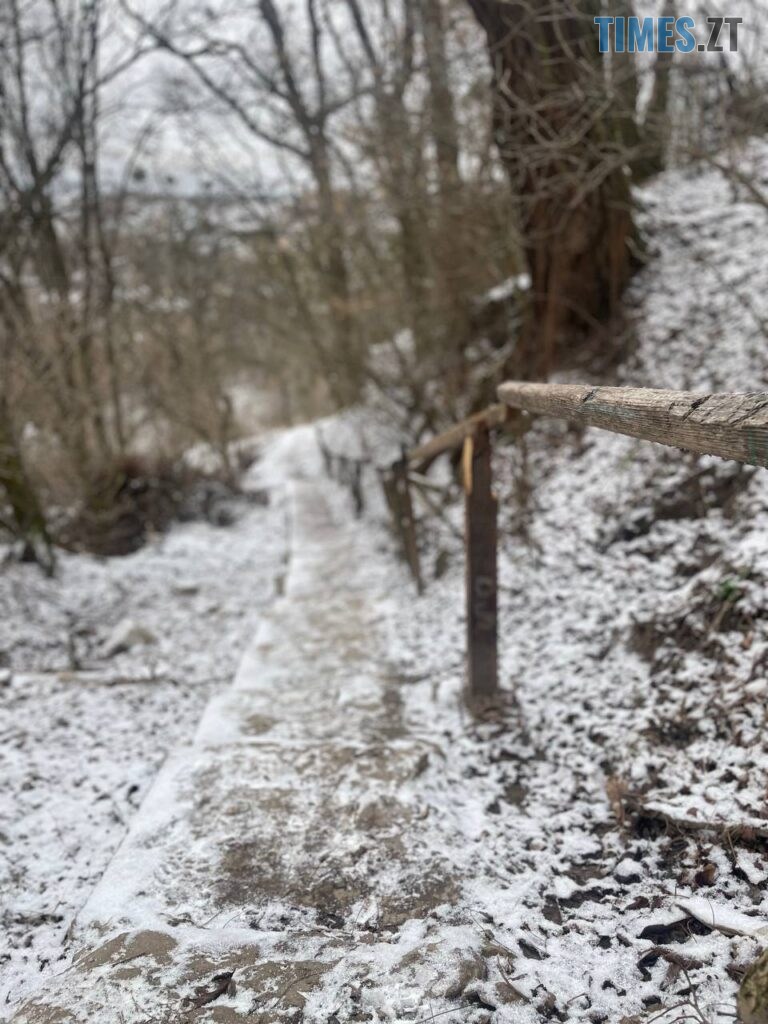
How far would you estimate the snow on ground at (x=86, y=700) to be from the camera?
2525mm

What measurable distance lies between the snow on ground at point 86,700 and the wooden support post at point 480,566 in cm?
182

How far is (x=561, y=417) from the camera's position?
2.55 meters

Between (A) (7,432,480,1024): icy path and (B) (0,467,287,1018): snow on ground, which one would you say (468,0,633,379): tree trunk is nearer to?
(B) (0,467,287,1018): snow on ground

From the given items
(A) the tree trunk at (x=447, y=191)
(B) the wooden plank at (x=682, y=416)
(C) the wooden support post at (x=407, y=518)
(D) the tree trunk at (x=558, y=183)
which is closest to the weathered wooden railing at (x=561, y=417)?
(B) the wooden plank at (x=682, y=416)

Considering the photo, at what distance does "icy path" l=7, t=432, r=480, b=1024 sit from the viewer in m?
1.86

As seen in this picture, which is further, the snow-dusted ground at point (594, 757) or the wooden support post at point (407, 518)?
the wooden support post at point (407, 518)

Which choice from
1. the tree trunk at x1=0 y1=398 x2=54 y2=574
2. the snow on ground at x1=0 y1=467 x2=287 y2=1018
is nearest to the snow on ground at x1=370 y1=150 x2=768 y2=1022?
the snow on ground at x1=0 y1=467 x2=287 y2=1018

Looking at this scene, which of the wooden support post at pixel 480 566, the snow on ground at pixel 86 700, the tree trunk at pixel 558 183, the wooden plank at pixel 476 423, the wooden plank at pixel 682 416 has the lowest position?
the snow on ground at pixel 86 700

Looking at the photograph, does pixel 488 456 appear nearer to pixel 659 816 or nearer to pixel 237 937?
pixel 659 816

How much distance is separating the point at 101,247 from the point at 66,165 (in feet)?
4.34

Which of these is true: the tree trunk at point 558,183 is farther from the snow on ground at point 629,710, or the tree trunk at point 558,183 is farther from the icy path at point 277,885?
the icy path at point 277,885

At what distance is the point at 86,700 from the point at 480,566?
2.77 metres

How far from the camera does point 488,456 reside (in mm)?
3523

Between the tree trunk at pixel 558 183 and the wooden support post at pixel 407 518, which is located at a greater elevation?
the tree trunk at pixel 558 183
